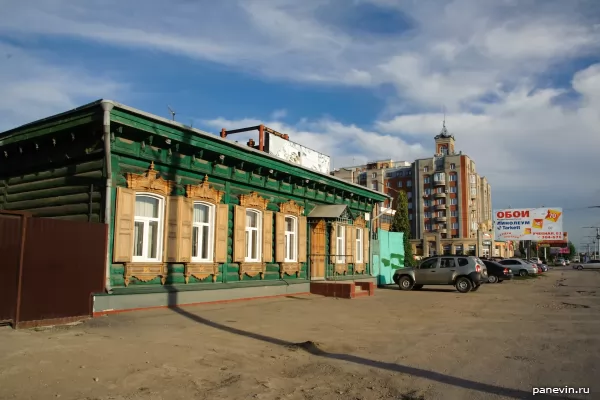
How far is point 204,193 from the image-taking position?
48.0 feet

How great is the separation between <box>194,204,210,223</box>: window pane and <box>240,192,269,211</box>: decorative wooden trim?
4.75 ft

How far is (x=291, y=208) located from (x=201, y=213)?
473 cm

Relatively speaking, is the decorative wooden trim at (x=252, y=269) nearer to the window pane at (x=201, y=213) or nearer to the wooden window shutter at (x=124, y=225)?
the window pane at (x=201, y=213)

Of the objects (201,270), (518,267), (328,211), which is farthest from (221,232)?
(518,267)

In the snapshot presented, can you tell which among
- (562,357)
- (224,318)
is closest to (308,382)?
(562,357)

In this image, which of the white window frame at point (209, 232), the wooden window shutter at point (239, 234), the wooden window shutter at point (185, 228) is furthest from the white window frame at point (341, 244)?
the wooden window shutter at point (185, 228)

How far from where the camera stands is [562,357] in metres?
8.13

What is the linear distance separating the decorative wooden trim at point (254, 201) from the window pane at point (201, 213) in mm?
1448

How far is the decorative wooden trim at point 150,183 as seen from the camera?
40.9ft

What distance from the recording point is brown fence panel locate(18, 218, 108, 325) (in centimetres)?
941

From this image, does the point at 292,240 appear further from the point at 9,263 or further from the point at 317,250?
the point at 9,263

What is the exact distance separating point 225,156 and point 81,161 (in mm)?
4205

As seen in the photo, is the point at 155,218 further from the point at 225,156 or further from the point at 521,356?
the point at 521,356

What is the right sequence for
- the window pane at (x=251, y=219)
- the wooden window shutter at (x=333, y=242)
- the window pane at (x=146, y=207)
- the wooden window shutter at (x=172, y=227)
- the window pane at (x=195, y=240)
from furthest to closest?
the wooden window shutter at (x=333, y=242) < the window pane at (x=251, y=219) < the window pane at (x=195, y=240) < the wooden window shutter at (x=172, y=227) < the window pane at (x=146, y=207)
